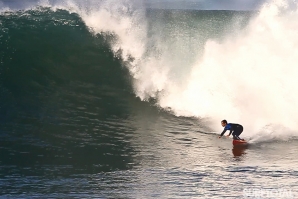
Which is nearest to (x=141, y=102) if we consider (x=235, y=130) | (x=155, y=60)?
(x=155, y=60)

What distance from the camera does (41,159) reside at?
33.9ft

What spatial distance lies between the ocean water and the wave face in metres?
0.04

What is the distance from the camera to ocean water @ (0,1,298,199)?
9.38m

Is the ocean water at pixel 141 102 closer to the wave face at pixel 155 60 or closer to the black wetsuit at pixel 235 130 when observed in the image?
the wave face at pixel 155 60

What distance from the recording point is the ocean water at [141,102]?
9.38 meters

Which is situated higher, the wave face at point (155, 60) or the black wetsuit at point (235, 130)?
the wave face at point (155, 60)

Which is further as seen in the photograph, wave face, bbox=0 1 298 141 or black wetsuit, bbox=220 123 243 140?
wave face, bbox=0 1 298 141

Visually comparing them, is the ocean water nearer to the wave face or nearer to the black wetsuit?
the wave face

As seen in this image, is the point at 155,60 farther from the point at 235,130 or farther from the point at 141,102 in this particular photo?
the point at 235,130

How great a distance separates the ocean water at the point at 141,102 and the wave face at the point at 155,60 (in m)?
0.04

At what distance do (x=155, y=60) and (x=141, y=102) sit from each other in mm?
2266

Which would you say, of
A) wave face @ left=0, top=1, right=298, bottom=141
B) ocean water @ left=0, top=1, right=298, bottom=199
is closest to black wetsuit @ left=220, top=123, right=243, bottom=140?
ocean water @ left=0, top=1, right=298, bottom=199

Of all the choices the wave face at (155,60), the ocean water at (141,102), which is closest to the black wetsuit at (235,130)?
the ocean water at (141,102)

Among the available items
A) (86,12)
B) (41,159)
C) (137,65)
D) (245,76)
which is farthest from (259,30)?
(41,159)
